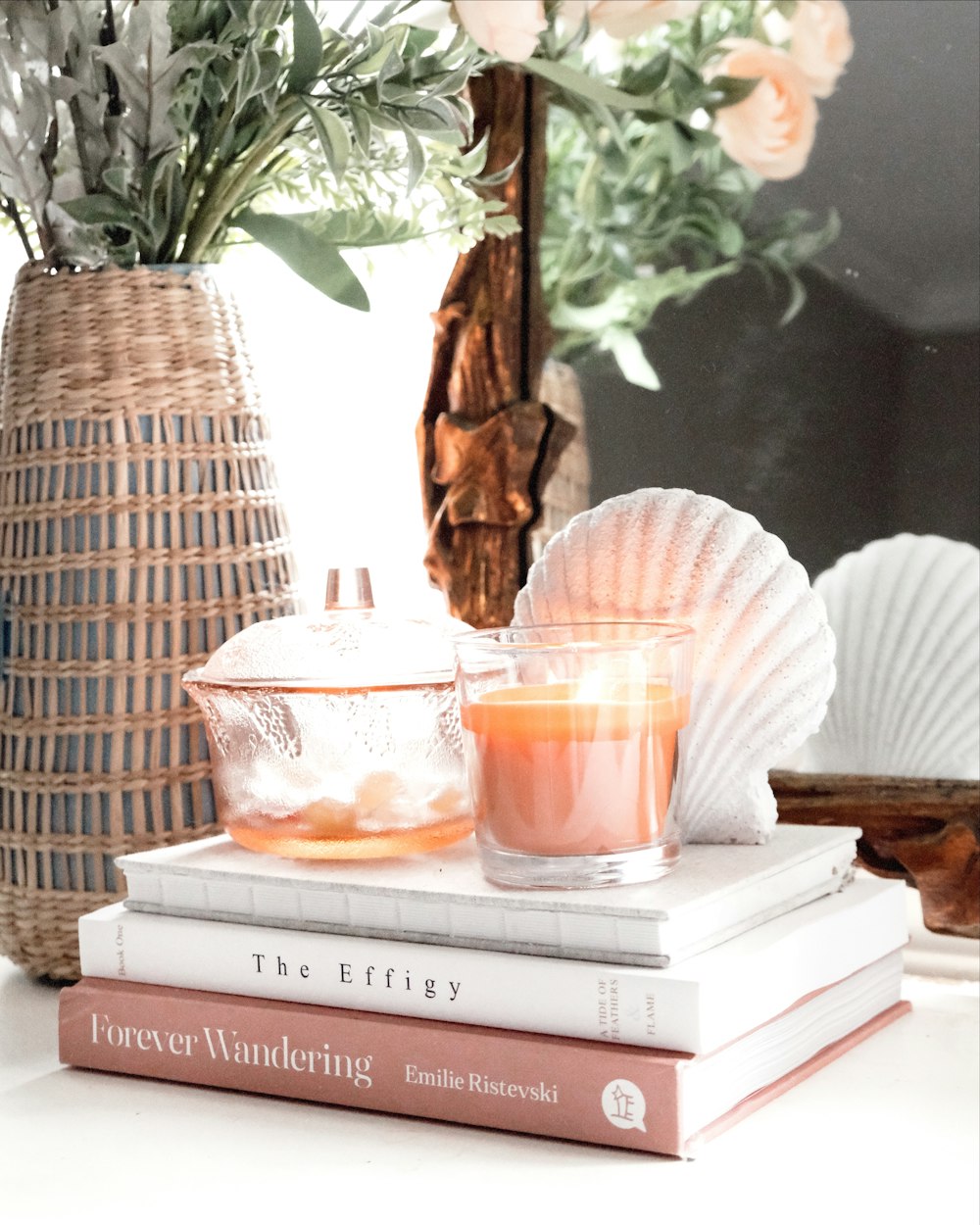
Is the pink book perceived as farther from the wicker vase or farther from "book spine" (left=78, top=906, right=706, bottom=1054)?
the wicker vase

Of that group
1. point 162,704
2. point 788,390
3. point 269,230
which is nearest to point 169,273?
point 269,230

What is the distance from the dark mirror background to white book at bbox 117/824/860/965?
182mm

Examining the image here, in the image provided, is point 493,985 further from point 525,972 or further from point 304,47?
Result: point 304,47

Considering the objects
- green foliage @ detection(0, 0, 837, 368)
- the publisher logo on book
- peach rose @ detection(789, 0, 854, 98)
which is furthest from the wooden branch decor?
the publisher logo on book

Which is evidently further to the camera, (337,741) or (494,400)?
(494,400)

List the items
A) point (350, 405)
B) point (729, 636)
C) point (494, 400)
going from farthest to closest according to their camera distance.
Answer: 1. point (350, 405)
2. point (494, 400)
3. point (729, 636)

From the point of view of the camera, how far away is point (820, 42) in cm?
70

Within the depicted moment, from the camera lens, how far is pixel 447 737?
571mm

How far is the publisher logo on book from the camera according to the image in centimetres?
45

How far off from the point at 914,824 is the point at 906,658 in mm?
82

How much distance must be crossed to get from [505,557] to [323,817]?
279 mm

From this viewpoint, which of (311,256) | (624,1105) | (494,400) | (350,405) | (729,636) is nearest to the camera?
(624,1105)

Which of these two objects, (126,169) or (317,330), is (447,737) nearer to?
(126,169)

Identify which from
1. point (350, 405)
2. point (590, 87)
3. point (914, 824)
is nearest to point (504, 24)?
point (590, 87)
